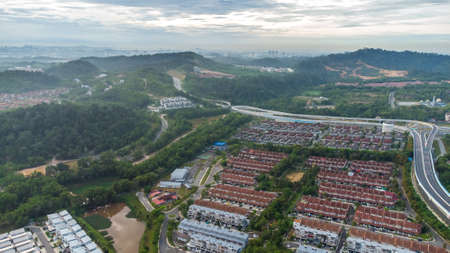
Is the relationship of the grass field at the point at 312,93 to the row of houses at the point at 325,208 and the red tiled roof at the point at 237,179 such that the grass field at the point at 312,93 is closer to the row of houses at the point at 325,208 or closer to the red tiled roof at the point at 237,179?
the red tiled roof at the point at 237,179

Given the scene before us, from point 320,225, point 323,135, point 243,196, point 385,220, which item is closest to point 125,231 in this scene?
point 243,196

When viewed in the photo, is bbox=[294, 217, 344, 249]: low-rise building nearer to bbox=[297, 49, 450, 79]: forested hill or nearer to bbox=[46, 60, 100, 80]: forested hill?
bbox=[46, 60, 100, 80]: forested hill

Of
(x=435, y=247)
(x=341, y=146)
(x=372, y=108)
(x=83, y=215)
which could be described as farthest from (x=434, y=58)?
(x=83, y=215)

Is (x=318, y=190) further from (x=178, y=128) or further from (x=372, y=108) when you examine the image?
(x=372, y=108)

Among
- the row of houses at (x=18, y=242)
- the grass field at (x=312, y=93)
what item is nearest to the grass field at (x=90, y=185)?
the row of houses at (x=18, y=242)

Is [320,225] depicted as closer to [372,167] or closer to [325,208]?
[325,208]


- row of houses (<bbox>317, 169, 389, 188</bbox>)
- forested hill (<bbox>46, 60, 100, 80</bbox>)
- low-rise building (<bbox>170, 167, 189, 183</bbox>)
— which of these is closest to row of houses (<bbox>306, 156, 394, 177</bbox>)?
row of houses (<bbox>317, 169, 389, 188</bbox>)
